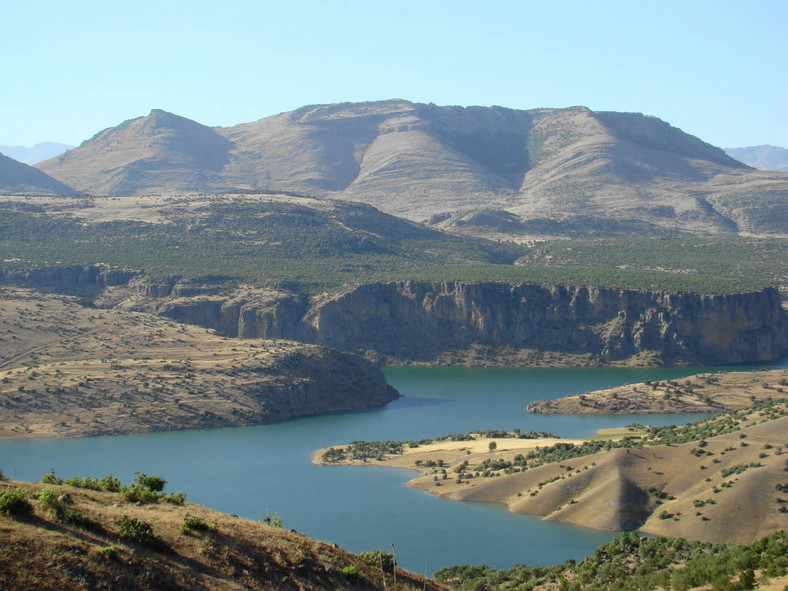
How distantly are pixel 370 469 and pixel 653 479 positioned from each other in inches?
759

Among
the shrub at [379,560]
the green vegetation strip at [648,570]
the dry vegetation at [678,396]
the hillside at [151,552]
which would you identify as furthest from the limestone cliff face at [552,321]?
the hillside at [151,552]

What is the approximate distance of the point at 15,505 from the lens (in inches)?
862

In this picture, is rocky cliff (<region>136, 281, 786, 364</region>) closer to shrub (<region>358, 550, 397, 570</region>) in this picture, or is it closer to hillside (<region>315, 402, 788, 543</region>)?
hillside (<region>315, 402, 788, 543</region>)

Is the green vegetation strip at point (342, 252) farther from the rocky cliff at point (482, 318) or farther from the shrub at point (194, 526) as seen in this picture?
the shrub at point (194, 526)

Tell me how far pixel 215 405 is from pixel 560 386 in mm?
32892

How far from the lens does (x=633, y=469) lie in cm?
5578

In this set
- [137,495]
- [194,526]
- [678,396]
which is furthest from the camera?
[678,396]

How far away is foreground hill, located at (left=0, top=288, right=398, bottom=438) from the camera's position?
8144 cm

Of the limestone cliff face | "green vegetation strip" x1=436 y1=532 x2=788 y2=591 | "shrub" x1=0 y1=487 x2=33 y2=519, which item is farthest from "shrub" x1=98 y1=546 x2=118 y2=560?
the limestone cliff face

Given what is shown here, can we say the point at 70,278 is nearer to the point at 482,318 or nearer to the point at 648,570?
the point at 482,318

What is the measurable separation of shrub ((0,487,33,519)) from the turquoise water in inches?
1068

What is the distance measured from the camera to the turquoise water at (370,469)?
5059cm

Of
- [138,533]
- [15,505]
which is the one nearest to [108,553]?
[138,533]

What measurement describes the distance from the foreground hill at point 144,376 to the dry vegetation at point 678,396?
16.7 meters
